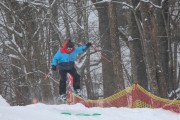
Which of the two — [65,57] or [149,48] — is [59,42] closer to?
[149,48]

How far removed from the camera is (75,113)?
9.05 meters

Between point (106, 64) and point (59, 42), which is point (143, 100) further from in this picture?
point (59, 42)

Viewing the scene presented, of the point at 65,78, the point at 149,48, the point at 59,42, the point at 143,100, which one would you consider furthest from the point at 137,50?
the point at 143,100

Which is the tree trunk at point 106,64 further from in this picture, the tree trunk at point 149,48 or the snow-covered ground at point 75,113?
the snow-covered ground at point 75,113

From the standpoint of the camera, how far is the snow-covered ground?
7546 mm

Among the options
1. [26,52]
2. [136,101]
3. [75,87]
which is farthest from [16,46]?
[136,101]

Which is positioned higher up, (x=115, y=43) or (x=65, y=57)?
(x=115, y=43)

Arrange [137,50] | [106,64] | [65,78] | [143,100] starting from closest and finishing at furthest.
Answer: [143,100], [65,78], [137,50], [106,64]

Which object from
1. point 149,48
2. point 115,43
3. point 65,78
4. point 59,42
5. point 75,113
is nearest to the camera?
point 75,113

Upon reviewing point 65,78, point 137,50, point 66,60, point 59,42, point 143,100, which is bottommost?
point 143,100

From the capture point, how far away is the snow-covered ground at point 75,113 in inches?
297

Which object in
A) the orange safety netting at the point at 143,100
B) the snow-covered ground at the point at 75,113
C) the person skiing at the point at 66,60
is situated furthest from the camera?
the person skiing at the point at 66,60

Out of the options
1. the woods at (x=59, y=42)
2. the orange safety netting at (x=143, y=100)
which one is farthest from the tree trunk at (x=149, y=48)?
the woods at (x=59, y=42)

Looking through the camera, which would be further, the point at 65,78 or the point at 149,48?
the point at 149,48
